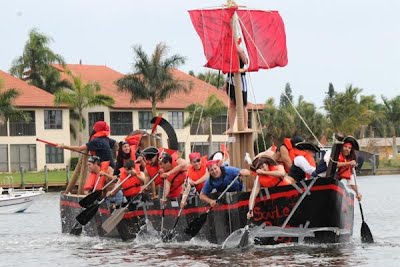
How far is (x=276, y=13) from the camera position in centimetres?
2542

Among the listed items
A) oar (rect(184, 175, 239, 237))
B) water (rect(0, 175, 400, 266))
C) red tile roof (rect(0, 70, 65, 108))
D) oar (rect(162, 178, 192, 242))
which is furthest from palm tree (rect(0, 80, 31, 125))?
oar (rect(184, 175, 239, 237))

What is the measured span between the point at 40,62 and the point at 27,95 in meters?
6.05

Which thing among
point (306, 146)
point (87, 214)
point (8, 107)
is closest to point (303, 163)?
point (306, 146)

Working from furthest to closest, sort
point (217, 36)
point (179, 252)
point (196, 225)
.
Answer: point (217, 36) → point (179, 252) → point (196, 225)

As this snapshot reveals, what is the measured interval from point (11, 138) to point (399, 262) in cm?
5871

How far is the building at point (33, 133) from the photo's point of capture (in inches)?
2970

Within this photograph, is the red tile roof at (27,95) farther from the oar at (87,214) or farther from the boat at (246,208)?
the oar at (87,214)

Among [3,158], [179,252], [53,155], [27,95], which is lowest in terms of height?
[179,252]

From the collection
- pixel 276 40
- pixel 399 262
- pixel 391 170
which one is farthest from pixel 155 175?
pixel 391 170

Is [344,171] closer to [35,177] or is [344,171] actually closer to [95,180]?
→ [95,180]

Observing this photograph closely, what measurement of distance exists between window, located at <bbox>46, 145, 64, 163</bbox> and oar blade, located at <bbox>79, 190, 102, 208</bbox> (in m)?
52.5

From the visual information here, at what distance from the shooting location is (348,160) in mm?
20016

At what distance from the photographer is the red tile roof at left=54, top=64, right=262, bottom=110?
81375 mm

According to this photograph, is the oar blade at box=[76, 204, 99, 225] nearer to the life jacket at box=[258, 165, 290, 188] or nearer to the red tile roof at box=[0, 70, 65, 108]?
the life jacket at box=[258, 165, 290, 188]
